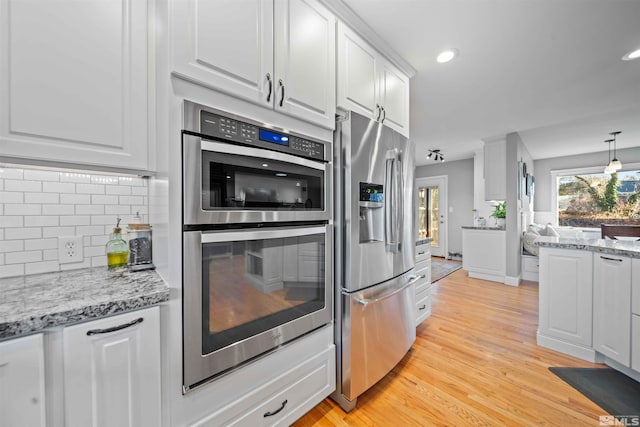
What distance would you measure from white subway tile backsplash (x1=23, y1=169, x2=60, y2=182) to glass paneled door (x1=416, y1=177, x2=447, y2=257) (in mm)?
6609

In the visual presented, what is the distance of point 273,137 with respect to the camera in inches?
45.3

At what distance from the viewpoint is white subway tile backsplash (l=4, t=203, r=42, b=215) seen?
3.44 feet

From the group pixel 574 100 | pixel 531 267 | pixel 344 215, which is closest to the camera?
pixel 344 215

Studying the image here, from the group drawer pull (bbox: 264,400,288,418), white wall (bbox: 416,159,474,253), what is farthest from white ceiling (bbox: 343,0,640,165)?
drawer pull (bbox: 264,400,288,418)

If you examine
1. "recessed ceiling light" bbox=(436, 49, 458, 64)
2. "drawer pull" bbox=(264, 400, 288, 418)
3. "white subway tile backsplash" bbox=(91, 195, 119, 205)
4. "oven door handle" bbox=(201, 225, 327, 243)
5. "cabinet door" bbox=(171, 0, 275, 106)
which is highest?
"recessed ceiling light" bbox=(436, 49, 458, 64)

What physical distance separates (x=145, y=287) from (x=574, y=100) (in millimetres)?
4429

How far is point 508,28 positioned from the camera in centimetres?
171

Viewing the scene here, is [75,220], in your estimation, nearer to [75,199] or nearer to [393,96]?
[75,199]

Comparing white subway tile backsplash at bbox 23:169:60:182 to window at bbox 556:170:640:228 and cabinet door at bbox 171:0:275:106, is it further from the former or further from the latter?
window at bbox 556:170:640:228

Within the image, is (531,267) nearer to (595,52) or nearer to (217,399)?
(595,52)

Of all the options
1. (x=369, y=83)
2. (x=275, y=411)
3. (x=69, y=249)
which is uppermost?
(x=369, y=83)

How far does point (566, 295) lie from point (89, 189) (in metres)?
3.46

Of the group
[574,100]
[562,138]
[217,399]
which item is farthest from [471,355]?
[562,138]

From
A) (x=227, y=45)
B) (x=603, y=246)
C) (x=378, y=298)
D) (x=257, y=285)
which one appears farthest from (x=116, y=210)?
(x=603, y=246)
